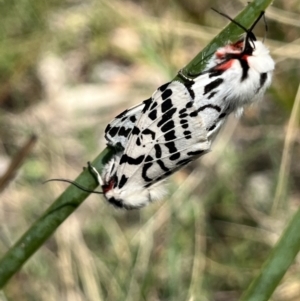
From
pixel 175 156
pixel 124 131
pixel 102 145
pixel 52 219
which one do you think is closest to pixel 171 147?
pixel 175 156

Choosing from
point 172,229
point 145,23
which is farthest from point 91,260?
point 145,23

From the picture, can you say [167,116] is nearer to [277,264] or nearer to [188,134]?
[188,134]

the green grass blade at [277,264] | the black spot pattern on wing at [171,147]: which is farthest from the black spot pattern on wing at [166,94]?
the green grass blade at [277,264]

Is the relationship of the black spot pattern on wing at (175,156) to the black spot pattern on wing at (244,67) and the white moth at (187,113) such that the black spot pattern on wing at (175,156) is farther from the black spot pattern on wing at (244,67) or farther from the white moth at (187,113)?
the black spot pattern on wing at (244,67)

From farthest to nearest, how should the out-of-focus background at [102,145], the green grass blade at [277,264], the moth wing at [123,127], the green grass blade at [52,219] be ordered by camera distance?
the out-of-focus background at [102,145] → the moth wing at [123,127] → the green grass blade at [52,219] → the green grass blade at [277,264]

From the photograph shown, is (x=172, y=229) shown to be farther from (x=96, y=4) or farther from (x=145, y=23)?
(x=96, y=4)

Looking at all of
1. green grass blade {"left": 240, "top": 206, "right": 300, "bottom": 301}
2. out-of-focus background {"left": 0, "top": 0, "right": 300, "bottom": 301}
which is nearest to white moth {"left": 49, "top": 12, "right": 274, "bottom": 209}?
green grass blade {"left": 240, "top": 206, "right": 300, "bottom": 301}
